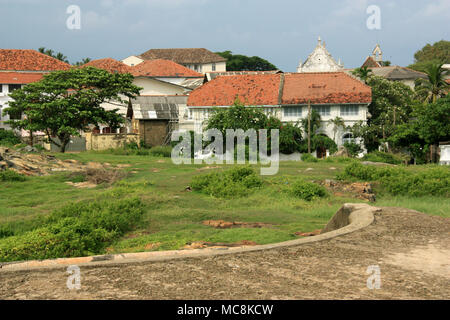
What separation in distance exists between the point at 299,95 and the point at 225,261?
2868cm

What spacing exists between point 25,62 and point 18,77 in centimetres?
313

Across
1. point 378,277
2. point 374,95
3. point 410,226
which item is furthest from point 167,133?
point 378,277

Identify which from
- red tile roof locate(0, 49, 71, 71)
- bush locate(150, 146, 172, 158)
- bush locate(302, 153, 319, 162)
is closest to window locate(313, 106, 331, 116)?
bush locate(302, 153, 319, 162)

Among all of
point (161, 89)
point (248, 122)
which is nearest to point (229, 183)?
point (248, 122)

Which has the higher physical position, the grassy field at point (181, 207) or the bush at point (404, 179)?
the bush at point (404, 179)

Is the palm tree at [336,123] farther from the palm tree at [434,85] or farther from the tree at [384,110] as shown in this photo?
the palm tree at [434,85]

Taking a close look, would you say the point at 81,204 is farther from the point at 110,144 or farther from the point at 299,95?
the point at 299,95

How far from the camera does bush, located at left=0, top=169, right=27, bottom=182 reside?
53.7 feet

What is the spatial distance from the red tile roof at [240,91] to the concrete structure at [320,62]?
14066 millimetres

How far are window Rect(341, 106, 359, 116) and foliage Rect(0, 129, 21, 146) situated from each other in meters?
22.9

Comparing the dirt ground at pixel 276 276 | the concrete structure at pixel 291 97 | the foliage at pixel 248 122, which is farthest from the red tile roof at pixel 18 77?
the dirt ground at pixel 276 276

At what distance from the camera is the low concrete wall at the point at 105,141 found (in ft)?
107

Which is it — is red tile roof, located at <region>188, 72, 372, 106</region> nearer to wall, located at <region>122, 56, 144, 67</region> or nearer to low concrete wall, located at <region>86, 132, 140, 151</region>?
low concrete wall, located at <region>86, 132, 140, 151</region>

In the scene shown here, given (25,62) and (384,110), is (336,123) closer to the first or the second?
(384,110)
